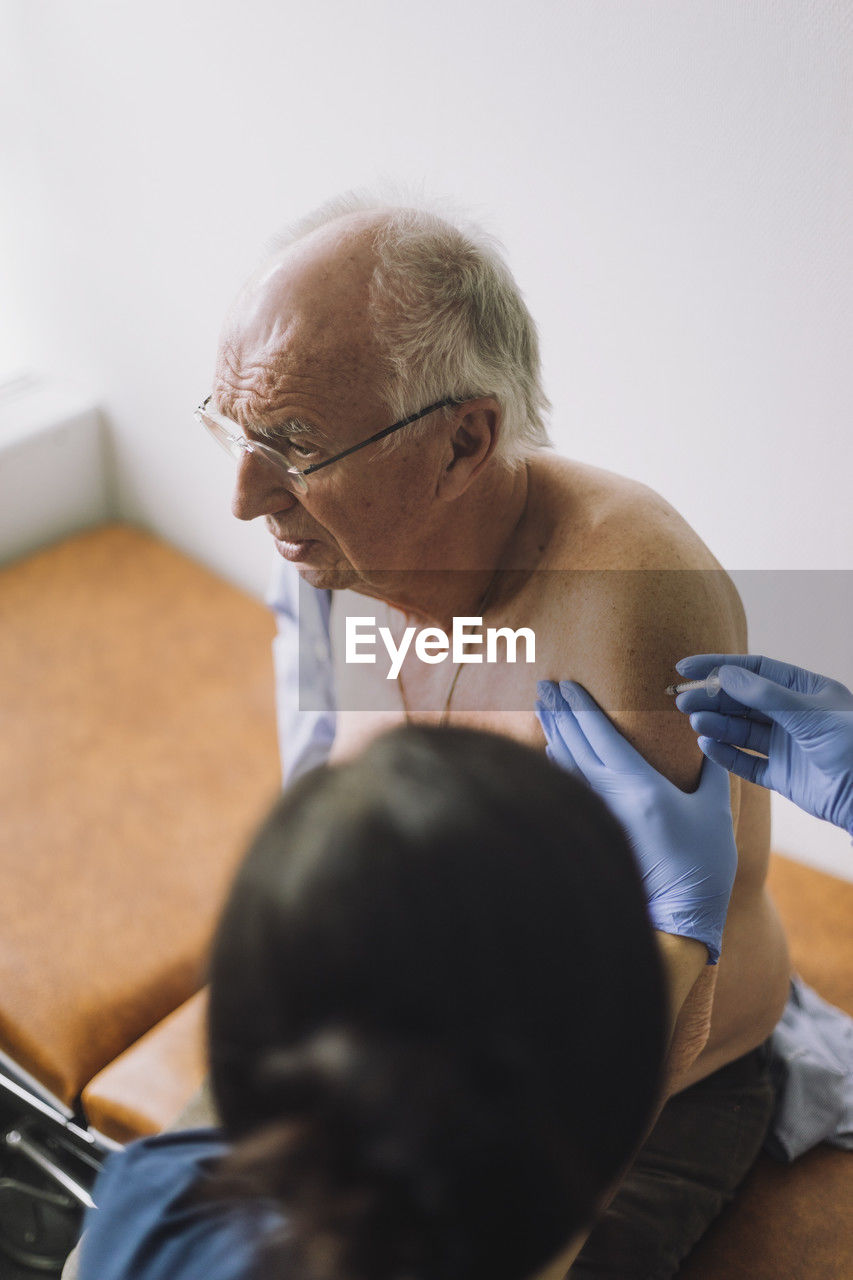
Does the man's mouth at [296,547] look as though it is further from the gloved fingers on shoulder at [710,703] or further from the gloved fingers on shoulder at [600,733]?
the gloved fingers on shoulder at [710,703]

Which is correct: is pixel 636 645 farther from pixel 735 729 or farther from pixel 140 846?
pixel 140 846

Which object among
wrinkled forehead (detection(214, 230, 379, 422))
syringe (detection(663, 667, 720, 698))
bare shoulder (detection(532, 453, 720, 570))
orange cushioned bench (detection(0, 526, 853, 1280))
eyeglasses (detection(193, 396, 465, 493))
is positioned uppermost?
wrinkled forehead (detection(214, 230, 379, 422))

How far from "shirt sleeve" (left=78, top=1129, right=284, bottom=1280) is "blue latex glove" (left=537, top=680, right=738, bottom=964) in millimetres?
460

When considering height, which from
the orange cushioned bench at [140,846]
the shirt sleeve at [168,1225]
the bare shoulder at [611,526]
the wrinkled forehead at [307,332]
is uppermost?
the wrinkled forehead at [307,332]

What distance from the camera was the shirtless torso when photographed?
39.5 inches

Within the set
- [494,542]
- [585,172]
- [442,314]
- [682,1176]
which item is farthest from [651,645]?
[585,172]

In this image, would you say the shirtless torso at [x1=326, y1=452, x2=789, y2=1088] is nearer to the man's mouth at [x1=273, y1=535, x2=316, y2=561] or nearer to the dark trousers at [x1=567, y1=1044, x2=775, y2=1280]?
the dark trousers at [x1=567, y1=1044, x2=775, y2=1280]

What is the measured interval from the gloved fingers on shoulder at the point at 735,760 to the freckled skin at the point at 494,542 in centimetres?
2

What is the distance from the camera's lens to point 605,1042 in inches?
19.6

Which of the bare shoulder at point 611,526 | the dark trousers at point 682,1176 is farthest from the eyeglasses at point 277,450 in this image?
the dark trousers at point 682,1176

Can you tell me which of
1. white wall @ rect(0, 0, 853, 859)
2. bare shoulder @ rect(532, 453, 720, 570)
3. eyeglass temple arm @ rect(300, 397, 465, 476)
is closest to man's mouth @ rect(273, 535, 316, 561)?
eyeglass temple arm @ rect(300, 397, 465, 476)

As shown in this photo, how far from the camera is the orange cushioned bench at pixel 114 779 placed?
1.41 metres

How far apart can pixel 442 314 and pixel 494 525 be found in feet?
0.82

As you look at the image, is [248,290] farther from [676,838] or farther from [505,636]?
[676,838]
